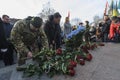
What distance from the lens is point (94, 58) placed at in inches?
324

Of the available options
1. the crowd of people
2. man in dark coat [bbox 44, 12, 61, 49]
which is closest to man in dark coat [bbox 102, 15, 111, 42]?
the crowd of people

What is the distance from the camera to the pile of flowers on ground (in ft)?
20.9

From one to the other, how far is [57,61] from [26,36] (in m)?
0.96

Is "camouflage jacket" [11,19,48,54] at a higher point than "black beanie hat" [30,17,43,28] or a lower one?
lower

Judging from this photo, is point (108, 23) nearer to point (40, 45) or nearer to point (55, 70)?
point (40, 45)

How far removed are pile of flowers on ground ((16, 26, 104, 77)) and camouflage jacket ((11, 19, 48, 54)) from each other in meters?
0.31

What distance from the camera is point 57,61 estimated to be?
22.2ft

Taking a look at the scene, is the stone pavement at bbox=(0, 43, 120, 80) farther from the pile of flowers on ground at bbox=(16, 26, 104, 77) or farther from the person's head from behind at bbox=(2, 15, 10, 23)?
the person's head from behind at bbox=(2, 15, 10, 23)

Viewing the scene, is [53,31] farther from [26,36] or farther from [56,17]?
[26,36]

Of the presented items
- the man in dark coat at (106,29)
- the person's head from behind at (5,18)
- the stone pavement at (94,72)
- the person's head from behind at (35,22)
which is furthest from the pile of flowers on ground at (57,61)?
the man in dark coat at (106,29)

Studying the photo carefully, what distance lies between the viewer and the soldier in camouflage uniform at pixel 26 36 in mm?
6961

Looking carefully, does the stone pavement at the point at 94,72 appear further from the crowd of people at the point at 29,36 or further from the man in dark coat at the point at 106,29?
the man in dark coat at the point at 106,29

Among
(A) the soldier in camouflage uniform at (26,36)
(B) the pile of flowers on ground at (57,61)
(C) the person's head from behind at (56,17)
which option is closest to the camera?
(B) the pile of flowers on ground at (57,61)

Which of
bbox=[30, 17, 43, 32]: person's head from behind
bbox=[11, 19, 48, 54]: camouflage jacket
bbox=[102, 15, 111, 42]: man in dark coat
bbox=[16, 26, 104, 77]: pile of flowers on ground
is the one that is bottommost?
bbox=[102, 15, 111, 42]: man in dark coat
